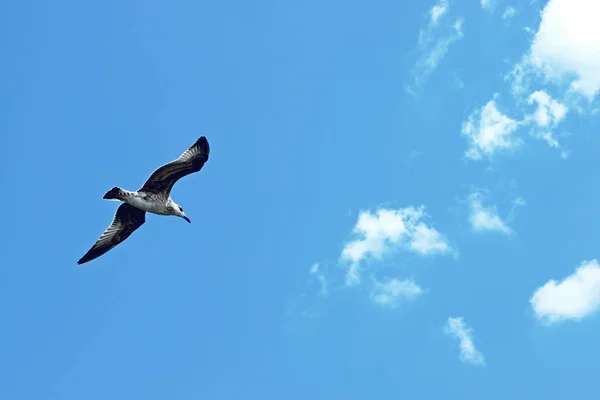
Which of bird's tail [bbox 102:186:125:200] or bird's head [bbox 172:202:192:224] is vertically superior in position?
bird's head [bbox 172:202:192:224]

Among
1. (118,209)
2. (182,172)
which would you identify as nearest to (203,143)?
(182,172)

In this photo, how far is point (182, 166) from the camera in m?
39.2

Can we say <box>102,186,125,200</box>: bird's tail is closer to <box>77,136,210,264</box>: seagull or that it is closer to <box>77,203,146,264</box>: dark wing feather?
<box>77,136,210,264</box>: seagull

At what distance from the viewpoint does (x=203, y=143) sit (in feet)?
129

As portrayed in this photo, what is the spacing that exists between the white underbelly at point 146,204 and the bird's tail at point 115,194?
0.44m

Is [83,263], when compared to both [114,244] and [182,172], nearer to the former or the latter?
[114,244]

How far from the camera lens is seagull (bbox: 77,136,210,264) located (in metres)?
39.2

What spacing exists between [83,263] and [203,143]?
7691 millimetres

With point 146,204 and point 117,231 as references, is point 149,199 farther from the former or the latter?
point 117,231

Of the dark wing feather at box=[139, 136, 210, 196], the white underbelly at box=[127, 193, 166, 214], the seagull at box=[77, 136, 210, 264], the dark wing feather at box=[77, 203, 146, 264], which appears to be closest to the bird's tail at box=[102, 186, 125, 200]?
the seagull at box=[77, 136, 210, 264]

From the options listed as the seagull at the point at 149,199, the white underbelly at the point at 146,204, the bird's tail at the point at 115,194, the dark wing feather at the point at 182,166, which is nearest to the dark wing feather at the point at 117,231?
the seagull at the point at 149,199

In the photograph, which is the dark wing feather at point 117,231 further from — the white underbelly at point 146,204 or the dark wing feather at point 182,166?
the dark wing feather at point 182,166

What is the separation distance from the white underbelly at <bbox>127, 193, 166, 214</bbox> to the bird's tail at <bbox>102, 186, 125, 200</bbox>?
1.45 ft

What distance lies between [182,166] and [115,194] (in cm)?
286
